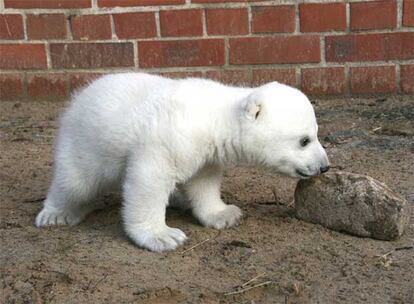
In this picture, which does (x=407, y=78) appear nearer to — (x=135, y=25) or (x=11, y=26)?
(x=135, y=25)

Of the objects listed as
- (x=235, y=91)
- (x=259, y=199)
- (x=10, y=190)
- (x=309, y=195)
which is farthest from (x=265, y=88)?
(x=10, y=190)

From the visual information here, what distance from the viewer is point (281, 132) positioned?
10.4ft

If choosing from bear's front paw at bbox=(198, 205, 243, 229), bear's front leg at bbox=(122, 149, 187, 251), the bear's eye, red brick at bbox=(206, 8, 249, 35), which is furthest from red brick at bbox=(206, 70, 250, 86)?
bear's front leg at bbox=(122, 149, 187, 251)

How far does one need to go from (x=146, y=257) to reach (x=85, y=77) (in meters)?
2.53

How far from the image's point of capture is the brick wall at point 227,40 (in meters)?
5.09

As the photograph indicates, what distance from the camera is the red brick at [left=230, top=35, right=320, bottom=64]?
5.15 m

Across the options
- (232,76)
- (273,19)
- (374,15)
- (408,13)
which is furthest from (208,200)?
(408,13)

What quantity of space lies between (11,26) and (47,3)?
324 millimetres

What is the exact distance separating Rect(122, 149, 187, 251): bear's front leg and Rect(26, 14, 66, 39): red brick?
2.36 metres

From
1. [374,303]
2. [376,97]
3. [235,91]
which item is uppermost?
[235,91]

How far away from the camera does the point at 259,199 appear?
3.80 meters

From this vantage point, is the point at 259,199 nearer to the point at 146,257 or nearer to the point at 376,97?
the point at 146,257

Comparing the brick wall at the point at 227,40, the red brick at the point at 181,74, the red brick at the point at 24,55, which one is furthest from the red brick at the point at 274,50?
the red brick at the point at 24,55

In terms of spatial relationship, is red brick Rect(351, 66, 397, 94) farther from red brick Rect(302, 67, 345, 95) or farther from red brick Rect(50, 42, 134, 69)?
red brick Rect(50, 42, 134, 69)
